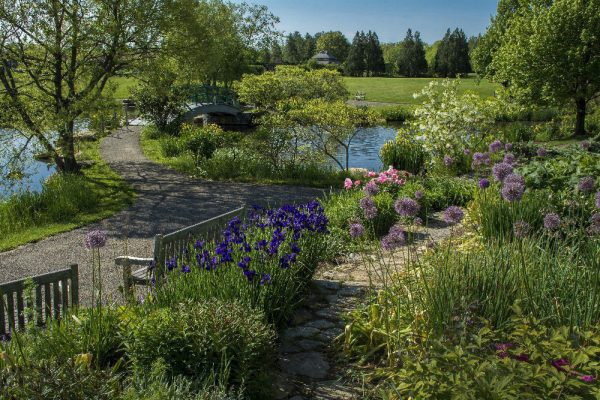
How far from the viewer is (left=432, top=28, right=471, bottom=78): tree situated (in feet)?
227

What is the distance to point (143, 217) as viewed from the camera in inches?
416

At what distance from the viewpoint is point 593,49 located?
21766mm

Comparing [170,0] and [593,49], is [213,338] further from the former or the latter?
[593,49]

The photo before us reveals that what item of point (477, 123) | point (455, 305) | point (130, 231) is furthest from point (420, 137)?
point (455, 305)

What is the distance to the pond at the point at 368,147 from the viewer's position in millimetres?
22328

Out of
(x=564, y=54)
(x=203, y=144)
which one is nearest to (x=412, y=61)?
(x=564, y=54)

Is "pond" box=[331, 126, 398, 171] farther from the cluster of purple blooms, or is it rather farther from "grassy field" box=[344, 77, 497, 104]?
"grassy field" box=[344, 77, 497, 104]

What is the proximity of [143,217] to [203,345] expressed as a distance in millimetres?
7744

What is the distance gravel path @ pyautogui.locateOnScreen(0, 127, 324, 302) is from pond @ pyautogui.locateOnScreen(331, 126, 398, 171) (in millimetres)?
6810

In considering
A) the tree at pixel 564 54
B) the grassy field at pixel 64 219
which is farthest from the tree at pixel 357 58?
the grassy field at pixel 64 219

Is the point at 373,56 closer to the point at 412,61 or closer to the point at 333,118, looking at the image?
the point at 412,61

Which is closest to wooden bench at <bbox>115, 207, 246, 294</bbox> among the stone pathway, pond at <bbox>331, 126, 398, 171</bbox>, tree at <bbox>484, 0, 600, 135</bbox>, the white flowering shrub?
the stone pathway

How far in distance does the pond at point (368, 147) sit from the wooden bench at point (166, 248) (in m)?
12.9

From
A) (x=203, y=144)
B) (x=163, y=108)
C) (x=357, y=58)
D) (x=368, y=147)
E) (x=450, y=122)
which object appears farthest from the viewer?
(x=357, y=58)
